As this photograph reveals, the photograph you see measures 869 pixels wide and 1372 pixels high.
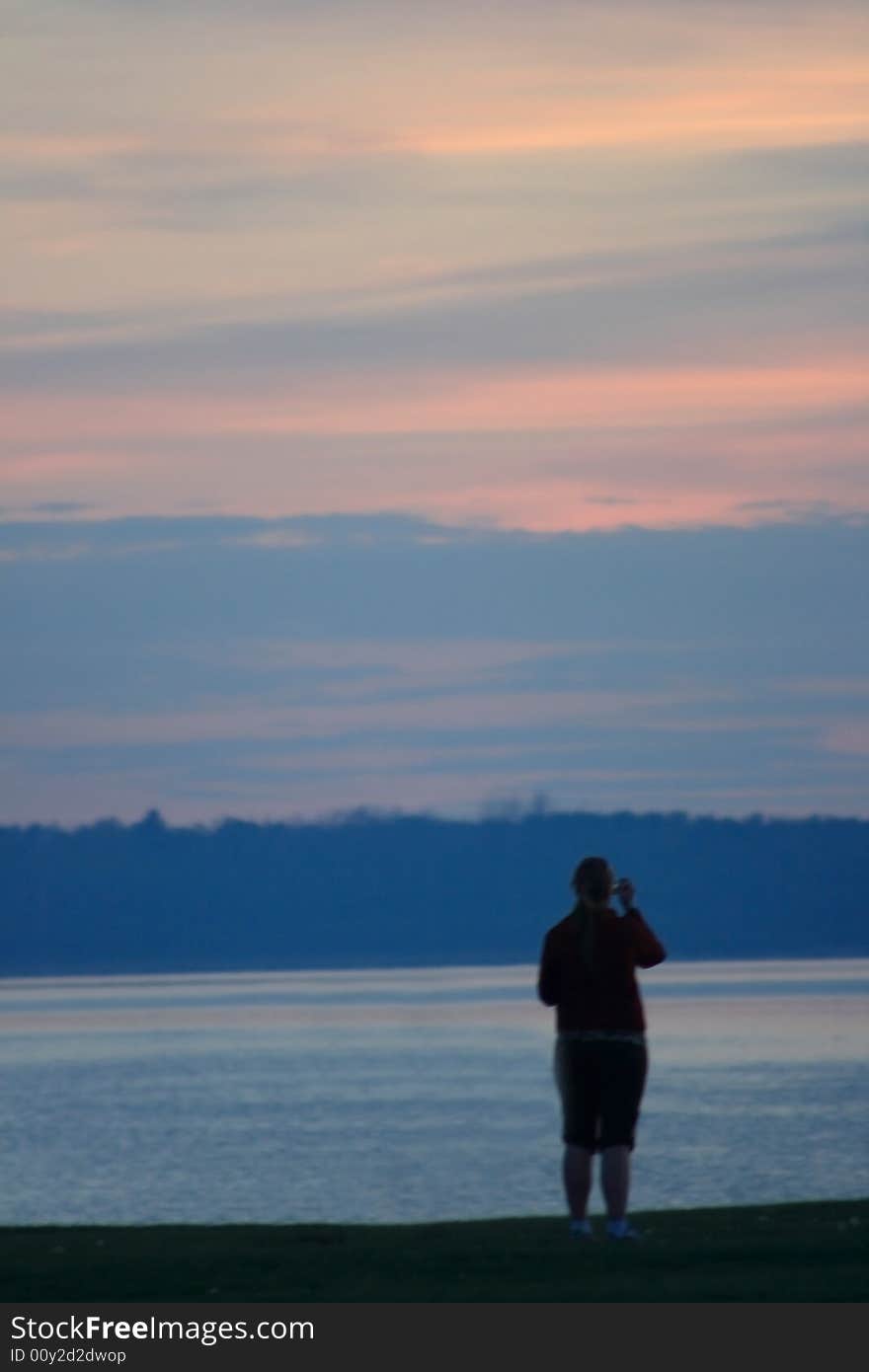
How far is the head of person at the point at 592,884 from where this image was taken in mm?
11562

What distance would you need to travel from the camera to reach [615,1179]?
457 inches

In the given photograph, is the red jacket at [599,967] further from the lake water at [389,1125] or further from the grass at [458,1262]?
the lake water at [389,1125]

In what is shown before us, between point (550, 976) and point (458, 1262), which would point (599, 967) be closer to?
point (550, 976)

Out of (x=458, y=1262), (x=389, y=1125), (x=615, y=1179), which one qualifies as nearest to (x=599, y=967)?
(x=615, y=1179)

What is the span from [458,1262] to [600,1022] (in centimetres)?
147

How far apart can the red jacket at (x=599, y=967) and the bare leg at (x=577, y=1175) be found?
643 mm

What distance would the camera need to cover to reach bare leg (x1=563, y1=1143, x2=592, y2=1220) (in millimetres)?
11719

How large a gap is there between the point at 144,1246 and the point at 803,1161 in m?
30.9

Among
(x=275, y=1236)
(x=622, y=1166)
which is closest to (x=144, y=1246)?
(x=275, y=1236)

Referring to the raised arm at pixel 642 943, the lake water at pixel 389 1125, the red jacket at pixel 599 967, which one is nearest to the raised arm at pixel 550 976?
the red jacket at pixel 599 967

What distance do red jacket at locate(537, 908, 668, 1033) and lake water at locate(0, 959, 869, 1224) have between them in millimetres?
18736

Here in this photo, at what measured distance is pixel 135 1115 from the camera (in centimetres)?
6625

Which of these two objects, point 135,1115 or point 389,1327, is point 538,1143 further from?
point 389,1327

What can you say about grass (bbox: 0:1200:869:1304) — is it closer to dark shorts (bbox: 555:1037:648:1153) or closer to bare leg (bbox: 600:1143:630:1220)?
bare leg (bbox: 600:1143:630:1220)
